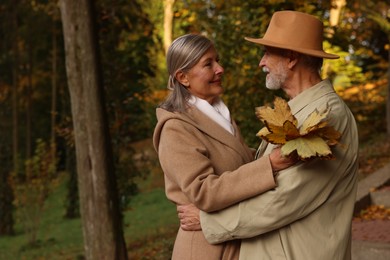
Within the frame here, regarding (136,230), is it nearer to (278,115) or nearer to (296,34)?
(296,34)

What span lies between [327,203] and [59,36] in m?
22.0

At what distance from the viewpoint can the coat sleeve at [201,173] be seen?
9.31 ft

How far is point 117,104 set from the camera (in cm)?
1060

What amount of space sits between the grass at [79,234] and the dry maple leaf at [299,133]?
8.33 m

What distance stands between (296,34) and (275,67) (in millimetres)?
156

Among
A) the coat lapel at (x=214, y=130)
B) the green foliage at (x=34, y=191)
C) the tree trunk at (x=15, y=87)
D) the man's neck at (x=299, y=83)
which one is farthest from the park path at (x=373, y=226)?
the tree trunk at (x=15, y=87)

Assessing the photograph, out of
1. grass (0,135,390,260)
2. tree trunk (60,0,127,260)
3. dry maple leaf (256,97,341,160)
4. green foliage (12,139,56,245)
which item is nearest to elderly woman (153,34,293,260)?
dry maple leaf (256,97,341,160)

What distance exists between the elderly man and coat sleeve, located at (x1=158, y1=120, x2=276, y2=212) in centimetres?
5

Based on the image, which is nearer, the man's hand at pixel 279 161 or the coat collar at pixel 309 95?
the man's hand at pixel 279 161

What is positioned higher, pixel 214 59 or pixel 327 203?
pixel 214 59

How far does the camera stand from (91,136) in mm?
7402

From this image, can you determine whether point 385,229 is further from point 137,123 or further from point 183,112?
point 183,112

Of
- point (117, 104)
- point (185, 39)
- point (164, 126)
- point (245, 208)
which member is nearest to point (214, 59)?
point (185, 39)

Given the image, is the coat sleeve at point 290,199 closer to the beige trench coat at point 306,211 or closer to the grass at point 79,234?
the beige trench coat at point 306,211
